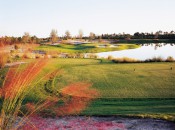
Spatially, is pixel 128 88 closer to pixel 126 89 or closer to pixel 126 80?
pixel 126 89

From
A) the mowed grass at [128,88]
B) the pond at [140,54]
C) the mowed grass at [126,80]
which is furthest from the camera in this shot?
the pond at [140,54]

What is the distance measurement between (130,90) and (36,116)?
460cm

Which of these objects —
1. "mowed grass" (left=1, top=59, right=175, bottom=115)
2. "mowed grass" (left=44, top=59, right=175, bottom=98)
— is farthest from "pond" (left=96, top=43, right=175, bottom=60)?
"mowed grass" (left=1, top=59, right=175, bottom=115)

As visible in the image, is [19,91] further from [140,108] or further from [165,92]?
[165,92]

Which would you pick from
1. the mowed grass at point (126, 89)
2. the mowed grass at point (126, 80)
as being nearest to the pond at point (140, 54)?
the mowed grass at point (126, 80)

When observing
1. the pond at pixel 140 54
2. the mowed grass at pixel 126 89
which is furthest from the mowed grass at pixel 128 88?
the pond at pixel 140 54

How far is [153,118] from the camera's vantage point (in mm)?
8992

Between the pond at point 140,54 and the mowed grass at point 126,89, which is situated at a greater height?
the mowed grass at point 126,89

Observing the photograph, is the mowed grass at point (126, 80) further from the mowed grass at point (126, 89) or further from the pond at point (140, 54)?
the pond at point (140, 54)

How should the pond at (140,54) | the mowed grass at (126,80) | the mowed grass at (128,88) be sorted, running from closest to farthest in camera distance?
the mowed grass at (128,88)
the mowed grass at (126,80)
the pond at (140,54)

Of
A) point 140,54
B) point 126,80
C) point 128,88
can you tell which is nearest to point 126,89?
point 128,88

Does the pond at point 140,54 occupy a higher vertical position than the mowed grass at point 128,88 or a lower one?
lower

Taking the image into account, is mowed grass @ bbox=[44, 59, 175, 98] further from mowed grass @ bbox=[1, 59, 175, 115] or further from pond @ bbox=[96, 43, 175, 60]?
pond @ bbox=[96, 43, 175, 60]

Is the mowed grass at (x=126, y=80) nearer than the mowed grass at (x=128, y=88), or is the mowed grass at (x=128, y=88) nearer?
the mowed grass at (x=128, y=88)
